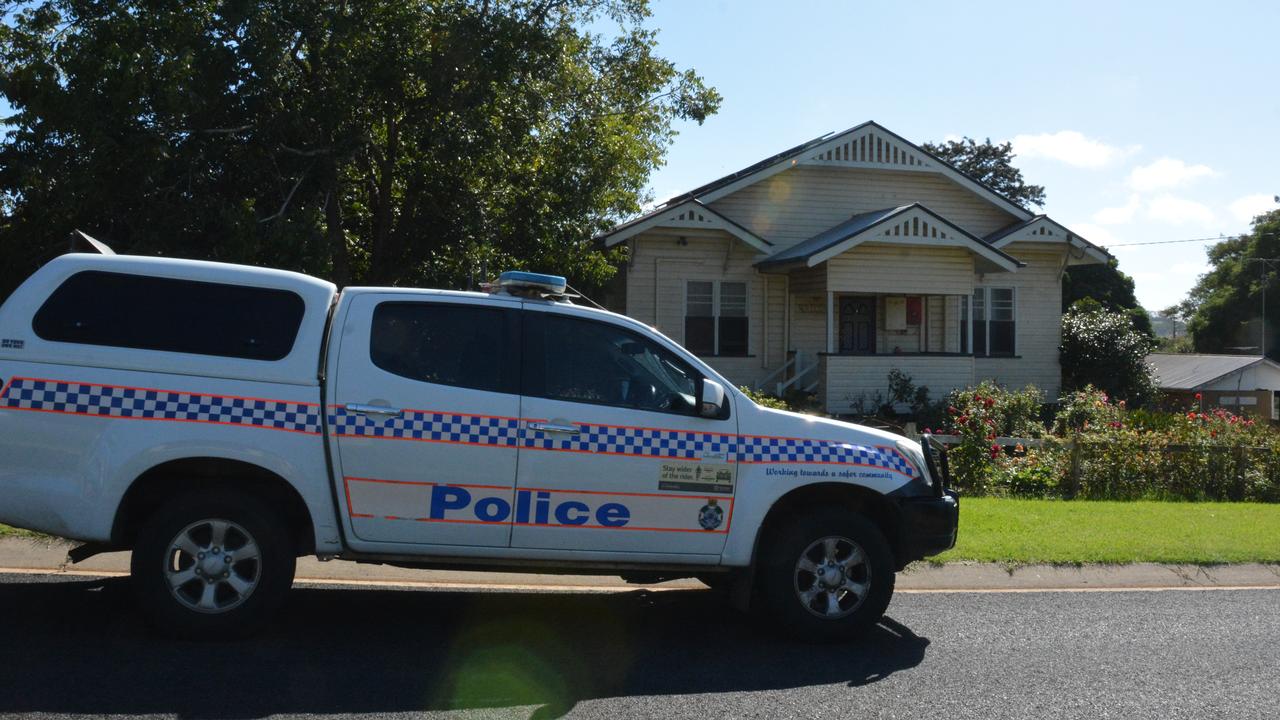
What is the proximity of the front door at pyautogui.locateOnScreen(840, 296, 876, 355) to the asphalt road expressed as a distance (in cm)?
1483

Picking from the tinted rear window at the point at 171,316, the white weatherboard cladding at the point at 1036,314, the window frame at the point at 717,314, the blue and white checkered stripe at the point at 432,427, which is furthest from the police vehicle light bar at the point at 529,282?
the white weatherboard cladding at the point at 1036,314

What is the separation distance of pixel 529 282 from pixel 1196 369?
31.4 m

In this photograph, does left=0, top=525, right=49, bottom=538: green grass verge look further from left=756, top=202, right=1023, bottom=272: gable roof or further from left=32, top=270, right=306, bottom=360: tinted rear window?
left=756, top=202, right=1023, bottom=272: gable roof

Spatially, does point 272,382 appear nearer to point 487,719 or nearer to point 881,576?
point 487,719

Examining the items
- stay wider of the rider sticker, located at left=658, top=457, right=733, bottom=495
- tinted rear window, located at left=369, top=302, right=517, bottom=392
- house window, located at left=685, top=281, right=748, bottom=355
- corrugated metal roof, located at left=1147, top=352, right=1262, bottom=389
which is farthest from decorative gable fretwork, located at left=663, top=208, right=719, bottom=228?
corrugated metal roof, located at left=1147, top=352, right=1262, bottom=389

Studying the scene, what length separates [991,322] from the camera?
23000 millimetres

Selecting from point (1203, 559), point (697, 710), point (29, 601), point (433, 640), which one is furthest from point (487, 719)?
point (1203, 559)

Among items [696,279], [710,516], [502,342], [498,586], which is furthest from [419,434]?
[696,279]

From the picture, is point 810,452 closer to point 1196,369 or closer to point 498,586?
point 498,586

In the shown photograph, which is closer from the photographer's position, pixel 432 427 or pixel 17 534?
pixel 432 427

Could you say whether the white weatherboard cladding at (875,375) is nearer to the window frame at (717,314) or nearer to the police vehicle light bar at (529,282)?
the window frame at (717,314)

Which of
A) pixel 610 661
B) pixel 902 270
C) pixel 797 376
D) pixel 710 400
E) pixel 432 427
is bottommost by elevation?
pixel 610 661

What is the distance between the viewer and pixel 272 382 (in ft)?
19.2

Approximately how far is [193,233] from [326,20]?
316 cm
